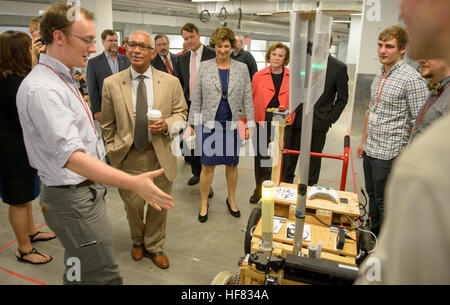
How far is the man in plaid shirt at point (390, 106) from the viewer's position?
2.45 m

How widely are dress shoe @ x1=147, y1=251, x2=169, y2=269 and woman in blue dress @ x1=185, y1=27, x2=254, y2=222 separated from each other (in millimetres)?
819

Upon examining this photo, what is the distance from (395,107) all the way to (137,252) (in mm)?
2462

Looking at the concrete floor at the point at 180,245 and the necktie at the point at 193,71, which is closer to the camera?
the concrete floor at the point at 180,245

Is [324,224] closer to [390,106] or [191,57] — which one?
[390,106]

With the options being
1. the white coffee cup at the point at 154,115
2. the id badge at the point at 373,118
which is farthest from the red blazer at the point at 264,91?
the white coffee cup at the point at 154,115

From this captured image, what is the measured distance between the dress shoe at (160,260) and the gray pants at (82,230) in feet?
3.08

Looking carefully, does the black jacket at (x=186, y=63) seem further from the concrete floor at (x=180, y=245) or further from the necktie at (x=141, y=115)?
the necktie at (x=141, y=115)

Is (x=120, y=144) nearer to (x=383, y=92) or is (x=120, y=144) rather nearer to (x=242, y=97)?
(x=242, y=97)

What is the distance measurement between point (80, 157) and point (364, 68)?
626 centimetres

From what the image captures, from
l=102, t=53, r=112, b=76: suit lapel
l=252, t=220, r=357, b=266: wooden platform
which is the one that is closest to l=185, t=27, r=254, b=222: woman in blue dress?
l=252, t=220, r=357, b=266: wooden platform

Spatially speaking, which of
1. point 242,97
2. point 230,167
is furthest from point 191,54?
point 230,167

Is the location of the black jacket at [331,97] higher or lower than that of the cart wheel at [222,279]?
higher

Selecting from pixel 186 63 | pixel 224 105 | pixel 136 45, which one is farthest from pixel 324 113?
pixel 136 45

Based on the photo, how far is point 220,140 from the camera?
3.26 metres
